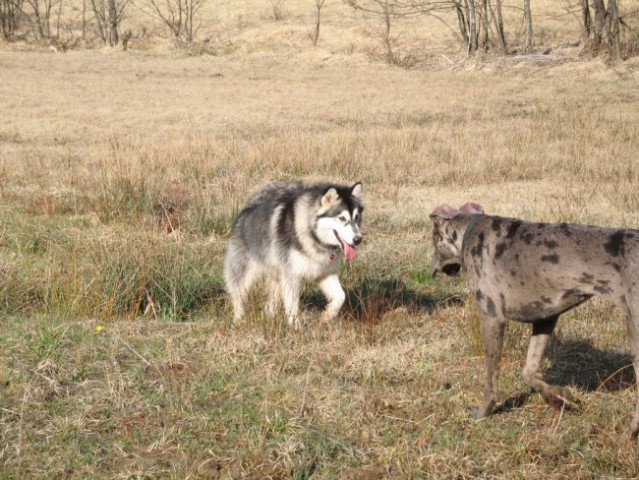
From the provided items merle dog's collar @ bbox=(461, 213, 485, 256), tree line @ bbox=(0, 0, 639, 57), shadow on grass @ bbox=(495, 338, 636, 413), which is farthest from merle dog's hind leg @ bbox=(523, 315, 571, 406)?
tree line @ bbox=(0, 0, 639, 57)

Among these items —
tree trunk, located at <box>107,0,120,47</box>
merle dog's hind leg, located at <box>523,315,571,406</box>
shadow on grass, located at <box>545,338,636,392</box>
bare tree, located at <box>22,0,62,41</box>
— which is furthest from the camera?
bare tree, located at <box>22,0,62,41</box>

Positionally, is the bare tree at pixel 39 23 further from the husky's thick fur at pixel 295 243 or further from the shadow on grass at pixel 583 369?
the shadow on grass at pixel 583 369

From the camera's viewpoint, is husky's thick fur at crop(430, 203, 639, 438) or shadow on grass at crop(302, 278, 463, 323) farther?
shadow on grass at crop(302, 278, 463, 323)

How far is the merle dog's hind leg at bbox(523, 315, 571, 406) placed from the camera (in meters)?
5.12

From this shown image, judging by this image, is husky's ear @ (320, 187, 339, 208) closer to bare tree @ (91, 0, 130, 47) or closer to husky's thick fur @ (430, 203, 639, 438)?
husky's thick fur @ (430, 203, 639, 438)

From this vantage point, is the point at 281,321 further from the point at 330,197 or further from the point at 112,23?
the point at 112,23

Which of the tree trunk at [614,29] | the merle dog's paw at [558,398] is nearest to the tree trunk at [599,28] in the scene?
the tree trunk at [614,29]

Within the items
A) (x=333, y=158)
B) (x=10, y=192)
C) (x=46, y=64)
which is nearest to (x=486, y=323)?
(x=10, y=192)

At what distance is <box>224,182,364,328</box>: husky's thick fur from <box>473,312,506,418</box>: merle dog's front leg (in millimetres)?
1913

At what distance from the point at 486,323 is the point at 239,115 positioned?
17137mm

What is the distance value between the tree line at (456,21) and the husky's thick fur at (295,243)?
24572 mm

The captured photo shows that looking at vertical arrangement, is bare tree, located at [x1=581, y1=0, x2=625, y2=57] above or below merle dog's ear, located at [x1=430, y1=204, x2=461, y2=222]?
above

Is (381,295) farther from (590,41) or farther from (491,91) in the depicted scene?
(590,41)

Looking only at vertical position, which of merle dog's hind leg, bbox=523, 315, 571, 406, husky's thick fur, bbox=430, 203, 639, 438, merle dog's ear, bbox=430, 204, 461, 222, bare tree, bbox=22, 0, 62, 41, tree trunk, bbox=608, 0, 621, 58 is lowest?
merle dog's hind leg, bbox=523, 315, 571, 406
